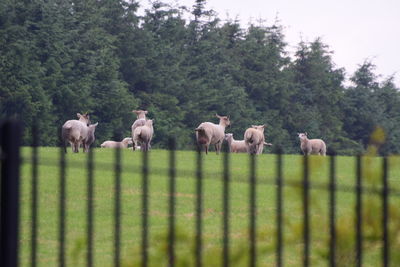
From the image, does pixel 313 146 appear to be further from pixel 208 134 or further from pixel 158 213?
pixel 158 213

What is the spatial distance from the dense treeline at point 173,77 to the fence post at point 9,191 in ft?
131

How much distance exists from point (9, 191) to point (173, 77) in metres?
58.0

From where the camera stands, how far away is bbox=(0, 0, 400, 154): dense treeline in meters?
50.7

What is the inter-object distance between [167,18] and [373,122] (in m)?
18.2

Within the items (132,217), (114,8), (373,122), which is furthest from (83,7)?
(132,217)

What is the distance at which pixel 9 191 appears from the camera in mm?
4453

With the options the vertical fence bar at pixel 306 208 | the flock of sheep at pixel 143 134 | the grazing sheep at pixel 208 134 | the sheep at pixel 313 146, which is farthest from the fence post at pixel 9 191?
the sheep at pixel 313 146

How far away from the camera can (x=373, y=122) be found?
2771 inches

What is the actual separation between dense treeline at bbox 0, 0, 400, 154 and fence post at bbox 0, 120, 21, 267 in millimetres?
39879

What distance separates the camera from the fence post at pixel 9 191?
4.45m

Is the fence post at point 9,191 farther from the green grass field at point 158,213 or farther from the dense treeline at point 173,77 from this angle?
the dense treeline at point 173,77

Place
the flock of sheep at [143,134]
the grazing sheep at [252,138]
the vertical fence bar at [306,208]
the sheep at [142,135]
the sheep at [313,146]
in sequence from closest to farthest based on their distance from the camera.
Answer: the vertical fence bar at [306,208] < the flock of sheep at [143,134] < the sheep at [142,135] < the grazing sheep at [252,138] < the sheep at [313,146]

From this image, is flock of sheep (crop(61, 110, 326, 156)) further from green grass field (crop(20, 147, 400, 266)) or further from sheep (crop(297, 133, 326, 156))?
green grass field (crop(20, 147, 400, 266))

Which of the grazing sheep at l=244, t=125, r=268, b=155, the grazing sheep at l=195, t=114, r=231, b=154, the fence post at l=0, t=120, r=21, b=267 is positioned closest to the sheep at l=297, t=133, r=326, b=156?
the grazing sheep at l=244, t=125, r=268, b=155
